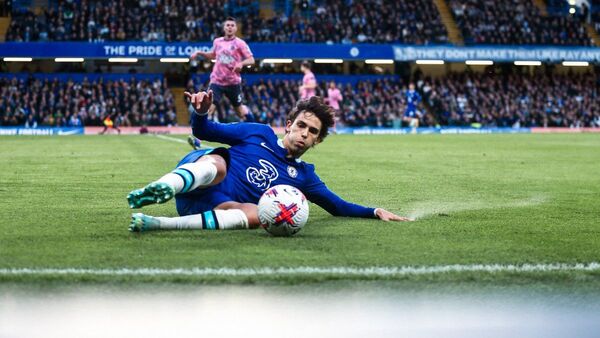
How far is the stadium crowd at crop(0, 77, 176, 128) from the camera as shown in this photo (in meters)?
40.2

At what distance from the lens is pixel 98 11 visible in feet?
148

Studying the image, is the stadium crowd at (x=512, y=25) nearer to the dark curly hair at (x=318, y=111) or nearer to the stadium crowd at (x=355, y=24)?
the stadium crowd at (x=355, y=24)

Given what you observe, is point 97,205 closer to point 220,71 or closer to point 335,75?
point 220,71

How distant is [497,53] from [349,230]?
148 feet

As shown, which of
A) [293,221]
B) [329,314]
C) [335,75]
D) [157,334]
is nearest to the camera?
[157,334]

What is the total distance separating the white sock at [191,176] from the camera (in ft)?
18.5

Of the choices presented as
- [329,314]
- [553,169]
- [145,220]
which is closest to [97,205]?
[145,220]

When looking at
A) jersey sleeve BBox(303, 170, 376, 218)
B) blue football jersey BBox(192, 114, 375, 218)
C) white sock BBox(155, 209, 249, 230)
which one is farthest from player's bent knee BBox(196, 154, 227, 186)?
jersey sleeve BBox(303, 170, 376, 218)

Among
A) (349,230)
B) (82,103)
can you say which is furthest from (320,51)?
(349,230)

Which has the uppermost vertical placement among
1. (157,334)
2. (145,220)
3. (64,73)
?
(157,334)

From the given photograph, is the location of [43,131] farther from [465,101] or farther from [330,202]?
[330,202]

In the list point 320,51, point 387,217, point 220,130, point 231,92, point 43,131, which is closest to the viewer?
point 220,130

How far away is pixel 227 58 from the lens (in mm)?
18016

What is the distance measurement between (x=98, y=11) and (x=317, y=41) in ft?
39.9
